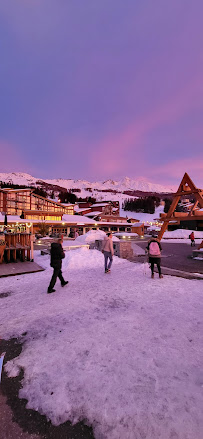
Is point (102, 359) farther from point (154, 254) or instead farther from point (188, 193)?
point (188, 193)

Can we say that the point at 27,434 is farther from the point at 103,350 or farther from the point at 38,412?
the point at 103,350

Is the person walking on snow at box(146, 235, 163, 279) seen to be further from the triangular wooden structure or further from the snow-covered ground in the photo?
the triangular wooden structure

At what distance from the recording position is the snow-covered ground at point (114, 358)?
82.9 inches

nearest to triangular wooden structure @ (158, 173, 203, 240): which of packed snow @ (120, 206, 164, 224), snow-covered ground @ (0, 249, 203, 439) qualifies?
snow-covered ground @ (0, 249, 203, 439)

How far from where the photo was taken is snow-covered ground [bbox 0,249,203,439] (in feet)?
6.91

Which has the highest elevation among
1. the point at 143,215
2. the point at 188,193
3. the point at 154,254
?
the point at 143,215

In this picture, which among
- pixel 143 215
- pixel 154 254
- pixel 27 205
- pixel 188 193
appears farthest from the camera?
Answer: pixel 143 215

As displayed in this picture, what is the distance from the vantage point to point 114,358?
119 inches

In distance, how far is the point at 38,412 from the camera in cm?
222

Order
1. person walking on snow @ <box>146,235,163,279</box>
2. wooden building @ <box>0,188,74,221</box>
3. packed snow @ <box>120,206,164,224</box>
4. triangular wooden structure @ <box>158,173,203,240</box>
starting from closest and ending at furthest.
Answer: person walking on snow @ <box>146,235,163,279</box>, triangular wooden structure @ <box>158,173,203,240</box>, wooden building @ <box>0,188,74,221</box>, packed snow @ <box>120,206,164,224</box>

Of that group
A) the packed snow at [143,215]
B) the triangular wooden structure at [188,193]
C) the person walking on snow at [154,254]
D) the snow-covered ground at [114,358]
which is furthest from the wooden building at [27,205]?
the packed snow at [143,215]

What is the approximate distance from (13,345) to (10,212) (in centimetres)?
4114

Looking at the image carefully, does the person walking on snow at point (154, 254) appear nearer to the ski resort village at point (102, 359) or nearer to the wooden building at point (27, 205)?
the ski resort village at point (102, 359)

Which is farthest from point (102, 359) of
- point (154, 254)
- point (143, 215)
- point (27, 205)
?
point (143, 215)
